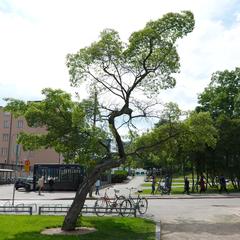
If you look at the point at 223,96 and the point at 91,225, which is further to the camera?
the point at 223,96

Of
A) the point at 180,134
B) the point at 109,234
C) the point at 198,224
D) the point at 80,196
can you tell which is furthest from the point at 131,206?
the point at 109,234

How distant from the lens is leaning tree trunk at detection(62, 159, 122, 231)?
57.1ft

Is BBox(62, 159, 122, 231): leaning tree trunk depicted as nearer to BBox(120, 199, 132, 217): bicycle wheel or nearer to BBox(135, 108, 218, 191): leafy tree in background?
BBox(135, 108, 218, 191): leafy tree in background

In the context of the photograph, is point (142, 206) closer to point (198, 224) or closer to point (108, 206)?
point (108, 206)

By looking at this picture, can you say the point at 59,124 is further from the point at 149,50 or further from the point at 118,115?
the point at 149,50

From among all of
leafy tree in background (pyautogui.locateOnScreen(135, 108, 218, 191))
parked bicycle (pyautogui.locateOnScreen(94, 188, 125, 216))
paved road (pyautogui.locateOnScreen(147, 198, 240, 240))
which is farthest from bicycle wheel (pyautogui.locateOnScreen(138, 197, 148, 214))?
leafy tree in background (pyautogui.locateOnScreen(135, 108, 218, 191))

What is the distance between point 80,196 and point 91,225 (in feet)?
5.31

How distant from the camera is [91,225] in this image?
61.7 ft

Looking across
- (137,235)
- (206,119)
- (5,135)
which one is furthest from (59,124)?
(5,135)

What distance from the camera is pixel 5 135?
107188 millimetres

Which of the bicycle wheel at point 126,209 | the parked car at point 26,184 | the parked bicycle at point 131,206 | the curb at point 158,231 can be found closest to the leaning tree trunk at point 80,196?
the curb at point 158,231

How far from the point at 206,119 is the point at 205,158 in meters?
26.6

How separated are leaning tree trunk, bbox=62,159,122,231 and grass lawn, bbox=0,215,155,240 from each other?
91 centimetres

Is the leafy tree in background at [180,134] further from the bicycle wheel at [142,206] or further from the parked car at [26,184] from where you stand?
the parked car at [26,184]
